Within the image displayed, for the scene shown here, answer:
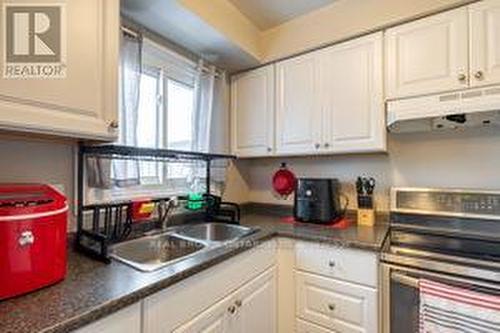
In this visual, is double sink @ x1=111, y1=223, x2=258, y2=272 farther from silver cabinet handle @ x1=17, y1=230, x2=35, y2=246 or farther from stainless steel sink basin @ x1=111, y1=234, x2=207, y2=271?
silver cabinet handle @ x1=17, y1=230, x2=35, y2=246

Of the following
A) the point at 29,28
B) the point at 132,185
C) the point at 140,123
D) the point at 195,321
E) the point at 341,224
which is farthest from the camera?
the point at 341,224

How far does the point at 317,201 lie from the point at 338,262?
1.46ft

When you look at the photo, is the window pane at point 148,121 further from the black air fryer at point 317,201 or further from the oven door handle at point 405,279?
the oven door handle at point 405,279

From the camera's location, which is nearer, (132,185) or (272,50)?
(132,185)

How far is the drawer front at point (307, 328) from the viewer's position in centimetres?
153

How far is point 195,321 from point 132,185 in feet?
2.65

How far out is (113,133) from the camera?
1.10 metres

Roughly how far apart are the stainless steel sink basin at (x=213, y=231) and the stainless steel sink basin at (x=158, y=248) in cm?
15

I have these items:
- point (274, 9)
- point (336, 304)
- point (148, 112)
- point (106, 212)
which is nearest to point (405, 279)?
point (336, 304)

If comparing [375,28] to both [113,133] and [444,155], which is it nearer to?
[444,155]

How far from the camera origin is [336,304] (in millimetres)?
1485

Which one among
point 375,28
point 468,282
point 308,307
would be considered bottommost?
point 308,307

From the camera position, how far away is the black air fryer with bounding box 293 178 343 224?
180cm

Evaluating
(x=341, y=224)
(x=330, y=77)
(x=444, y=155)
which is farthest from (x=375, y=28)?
(x=341, y=224)
